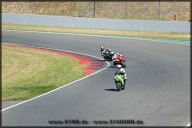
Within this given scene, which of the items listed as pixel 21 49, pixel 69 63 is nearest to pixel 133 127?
pixel 69 63

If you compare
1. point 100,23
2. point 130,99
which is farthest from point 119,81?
point 100,23

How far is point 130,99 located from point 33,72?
972 cm

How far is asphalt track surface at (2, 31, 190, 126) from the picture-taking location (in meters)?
14.0

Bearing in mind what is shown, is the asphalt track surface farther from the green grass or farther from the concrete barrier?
the concrete barrier

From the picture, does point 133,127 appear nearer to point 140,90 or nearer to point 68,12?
point 140,90

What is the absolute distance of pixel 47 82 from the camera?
70.7ft

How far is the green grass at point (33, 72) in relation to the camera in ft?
64.2

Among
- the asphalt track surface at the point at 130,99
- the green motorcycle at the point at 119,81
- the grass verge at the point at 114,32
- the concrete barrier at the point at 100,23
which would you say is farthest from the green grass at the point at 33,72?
the concrete barrier at the point at 100,23

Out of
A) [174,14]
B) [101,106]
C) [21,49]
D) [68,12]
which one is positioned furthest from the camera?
[68,12]

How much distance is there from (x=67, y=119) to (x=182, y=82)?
7.76m

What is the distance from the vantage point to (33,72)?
25.0m

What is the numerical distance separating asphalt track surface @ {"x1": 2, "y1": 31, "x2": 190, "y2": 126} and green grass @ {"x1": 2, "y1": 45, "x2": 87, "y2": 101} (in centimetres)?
129

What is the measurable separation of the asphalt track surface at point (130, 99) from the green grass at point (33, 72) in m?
1.29

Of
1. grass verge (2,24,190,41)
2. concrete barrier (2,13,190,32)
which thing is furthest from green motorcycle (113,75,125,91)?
concrete barrier (2,13,190,32)
